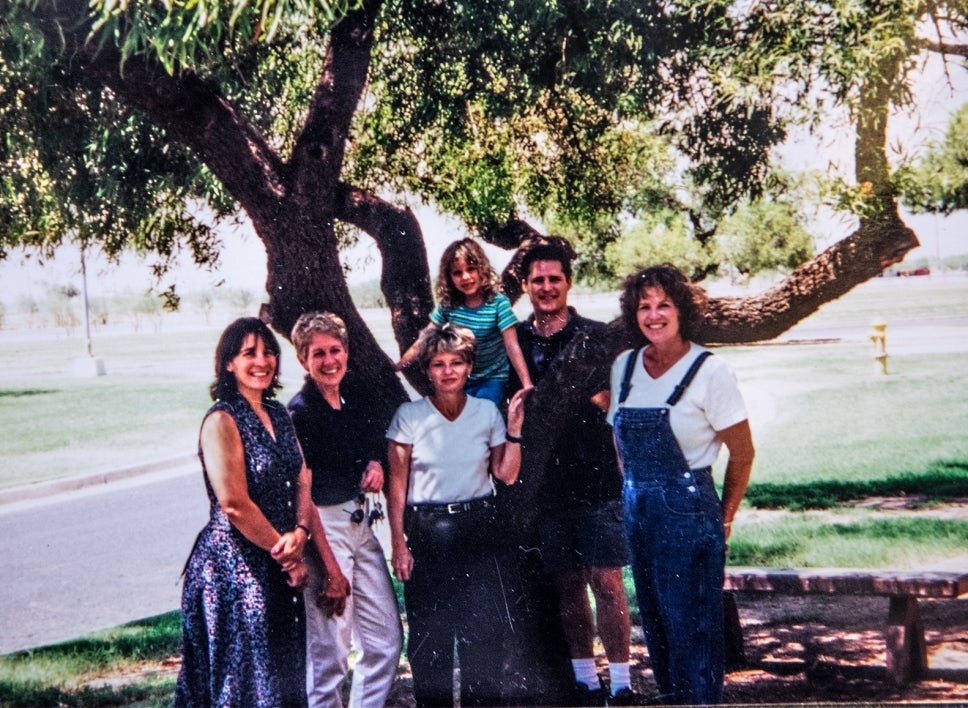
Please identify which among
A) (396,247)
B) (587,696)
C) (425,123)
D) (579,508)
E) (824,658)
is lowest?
(824,658)

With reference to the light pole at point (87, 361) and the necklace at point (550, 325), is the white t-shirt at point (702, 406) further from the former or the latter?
the light pole at point (87, 361)

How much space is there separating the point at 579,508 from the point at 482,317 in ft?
2.54

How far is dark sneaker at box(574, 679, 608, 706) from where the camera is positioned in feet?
12.1

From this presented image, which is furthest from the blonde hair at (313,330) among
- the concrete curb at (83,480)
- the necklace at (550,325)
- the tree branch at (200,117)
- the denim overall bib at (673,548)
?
the denim overall bib at (673,548)

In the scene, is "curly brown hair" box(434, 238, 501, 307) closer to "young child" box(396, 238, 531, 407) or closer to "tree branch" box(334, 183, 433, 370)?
"young child" box(396, 238, 531, 407)

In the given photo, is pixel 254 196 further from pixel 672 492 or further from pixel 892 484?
pixel 892 484

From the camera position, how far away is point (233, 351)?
3.30 metres

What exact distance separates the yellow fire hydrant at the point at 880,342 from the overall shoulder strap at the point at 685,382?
3.45 feet

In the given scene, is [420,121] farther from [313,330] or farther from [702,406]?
[702,406]

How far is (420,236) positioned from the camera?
12.9 feet

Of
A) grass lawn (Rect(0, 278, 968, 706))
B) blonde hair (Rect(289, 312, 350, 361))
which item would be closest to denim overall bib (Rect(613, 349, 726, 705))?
grass lawn (Rect(0, 278, 968, 706))

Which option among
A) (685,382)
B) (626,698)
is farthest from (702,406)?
(626,698)

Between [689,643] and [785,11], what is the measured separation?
2.15m

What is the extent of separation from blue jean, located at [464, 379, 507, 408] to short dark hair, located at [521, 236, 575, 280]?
39 cm
